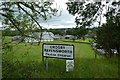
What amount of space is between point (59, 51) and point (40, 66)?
1.07 metres

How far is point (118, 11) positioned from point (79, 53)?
1853 mm

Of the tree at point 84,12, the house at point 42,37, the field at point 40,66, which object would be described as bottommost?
the field at point 40,66

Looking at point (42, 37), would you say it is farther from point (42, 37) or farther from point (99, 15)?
point (99, 15)

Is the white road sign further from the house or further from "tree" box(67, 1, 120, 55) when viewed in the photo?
"tree" box(67, 1, 120, 55)

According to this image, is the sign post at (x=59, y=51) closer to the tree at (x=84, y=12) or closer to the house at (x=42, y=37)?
the house at (x=42, y=37)

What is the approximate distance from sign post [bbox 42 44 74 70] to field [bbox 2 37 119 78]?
0.39 metres

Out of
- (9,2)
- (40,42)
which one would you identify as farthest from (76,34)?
(9,2)

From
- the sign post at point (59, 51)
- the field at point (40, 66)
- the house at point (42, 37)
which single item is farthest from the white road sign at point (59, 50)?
the house at point (42, 37)

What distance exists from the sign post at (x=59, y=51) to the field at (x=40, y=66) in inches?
15.2

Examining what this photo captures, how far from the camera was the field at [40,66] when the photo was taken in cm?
605

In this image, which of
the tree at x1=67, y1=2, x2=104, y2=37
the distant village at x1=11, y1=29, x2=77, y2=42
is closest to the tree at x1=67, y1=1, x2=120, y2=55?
the tree at x1=67, y1=2, x2=104, y2=37

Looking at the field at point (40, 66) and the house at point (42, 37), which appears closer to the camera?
the field at point (40, 66)

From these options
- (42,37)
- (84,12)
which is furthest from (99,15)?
(42,37)

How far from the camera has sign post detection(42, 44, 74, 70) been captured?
5.64 m
